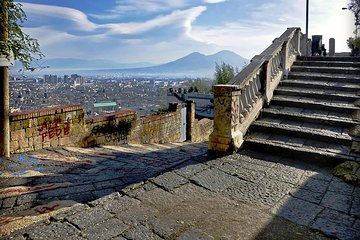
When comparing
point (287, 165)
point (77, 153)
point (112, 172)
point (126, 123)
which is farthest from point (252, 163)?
point (126, 123)

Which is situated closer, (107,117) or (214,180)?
(214,180)

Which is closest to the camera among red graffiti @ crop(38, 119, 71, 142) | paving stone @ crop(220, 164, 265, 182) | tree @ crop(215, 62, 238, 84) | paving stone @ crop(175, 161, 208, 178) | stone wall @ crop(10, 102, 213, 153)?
paving stone @ crop(220, 164, 265, 182)

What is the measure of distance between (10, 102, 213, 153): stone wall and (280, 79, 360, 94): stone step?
4742 millimetres

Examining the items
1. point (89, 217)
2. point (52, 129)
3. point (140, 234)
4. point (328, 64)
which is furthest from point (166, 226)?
point (328, 64)

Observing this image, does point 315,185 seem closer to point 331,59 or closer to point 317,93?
point 317,93

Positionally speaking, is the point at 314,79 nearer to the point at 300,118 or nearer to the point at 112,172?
the point at 300,118

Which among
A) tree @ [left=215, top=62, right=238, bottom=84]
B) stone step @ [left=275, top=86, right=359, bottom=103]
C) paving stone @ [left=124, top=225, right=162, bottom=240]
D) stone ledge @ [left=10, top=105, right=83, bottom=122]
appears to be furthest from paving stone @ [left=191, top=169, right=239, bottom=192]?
tree @ [left=215, top=62, right=238, bottom=84]

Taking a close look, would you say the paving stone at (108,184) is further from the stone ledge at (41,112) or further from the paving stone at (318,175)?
the stone ledge at (41,112)

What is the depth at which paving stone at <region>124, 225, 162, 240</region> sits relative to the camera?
2412 mm

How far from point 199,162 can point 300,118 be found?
97.7 inches

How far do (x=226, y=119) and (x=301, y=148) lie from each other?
1283mm

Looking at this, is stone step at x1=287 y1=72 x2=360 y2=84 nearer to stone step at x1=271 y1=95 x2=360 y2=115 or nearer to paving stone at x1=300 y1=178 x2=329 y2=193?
stone step at x1=271 y1=95 x2=360 y2=115

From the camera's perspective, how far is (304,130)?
5.04m

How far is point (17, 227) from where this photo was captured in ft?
8.13
